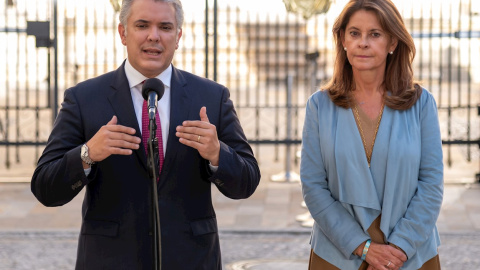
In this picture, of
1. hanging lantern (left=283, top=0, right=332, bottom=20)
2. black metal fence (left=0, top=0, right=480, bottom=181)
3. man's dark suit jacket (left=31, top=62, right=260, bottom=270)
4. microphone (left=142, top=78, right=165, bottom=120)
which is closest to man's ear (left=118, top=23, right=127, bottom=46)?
man's dark suit jacket (left=31, top=62, right=260, bottom=270)

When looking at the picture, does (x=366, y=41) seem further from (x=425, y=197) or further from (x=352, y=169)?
(x=425, y=197)

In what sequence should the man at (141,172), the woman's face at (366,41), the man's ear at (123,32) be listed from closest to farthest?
the man at (141,172)
the man's ear at (123,32)
the woman's face at (366,41)

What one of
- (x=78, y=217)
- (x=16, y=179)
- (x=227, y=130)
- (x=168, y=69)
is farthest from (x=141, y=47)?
(x=16, y=179)

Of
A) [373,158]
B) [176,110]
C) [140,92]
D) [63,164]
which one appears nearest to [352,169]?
[373,158]

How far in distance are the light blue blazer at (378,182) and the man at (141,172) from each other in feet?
1.29

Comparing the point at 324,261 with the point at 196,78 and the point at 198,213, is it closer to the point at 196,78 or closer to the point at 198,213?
the point at 198,213

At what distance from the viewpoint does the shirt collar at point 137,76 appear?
134 inches

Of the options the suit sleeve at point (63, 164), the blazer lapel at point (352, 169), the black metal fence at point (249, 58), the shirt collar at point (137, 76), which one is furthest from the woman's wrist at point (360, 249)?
the black metal fence at point (249, 58)

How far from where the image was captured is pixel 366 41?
370 cm

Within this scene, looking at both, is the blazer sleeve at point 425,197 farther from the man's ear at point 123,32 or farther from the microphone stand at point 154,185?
the man's ear at point 123,32

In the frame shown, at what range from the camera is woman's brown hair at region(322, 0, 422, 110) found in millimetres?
3682

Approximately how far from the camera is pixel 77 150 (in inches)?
126

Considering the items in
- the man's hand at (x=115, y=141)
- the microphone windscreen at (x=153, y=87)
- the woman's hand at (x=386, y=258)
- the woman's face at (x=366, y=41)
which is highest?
the woman's face at (x=366, y=41)

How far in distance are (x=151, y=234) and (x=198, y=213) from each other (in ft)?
0.63
